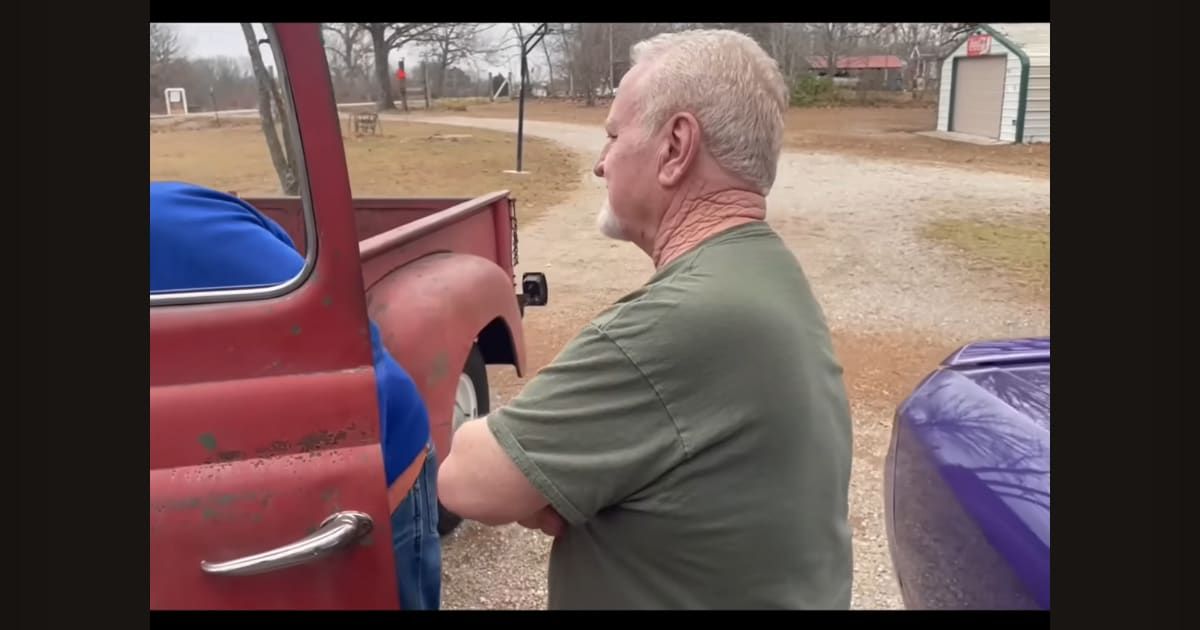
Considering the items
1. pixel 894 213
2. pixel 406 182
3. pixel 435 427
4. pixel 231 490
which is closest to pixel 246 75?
pixel 231 490

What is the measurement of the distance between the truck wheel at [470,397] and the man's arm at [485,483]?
2119 mm

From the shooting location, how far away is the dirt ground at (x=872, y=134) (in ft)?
60.8

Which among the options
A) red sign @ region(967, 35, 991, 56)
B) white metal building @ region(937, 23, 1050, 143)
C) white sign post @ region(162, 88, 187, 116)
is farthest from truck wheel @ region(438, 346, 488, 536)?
red sign @ region(967, 35, 991, 56)

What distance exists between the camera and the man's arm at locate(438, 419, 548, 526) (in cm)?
113

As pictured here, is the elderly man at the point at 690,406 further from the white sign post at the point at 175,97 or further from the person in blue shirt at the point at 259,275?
the white sign post at the point at 175,97

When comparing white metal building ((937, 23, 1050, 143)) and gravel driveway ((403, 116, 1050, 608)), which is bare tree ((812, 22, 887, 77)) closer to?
white metal building ((937, 23, 1050, 143))

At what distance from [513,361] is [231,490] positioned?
2.07 metres

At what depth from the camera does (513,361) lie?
3.68 metres

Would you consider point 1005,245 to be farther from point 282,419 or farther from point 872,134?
point 872,134

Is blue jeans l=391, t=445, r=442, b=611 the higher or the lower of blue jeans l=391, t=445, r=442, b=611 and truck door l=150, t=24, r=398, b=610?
the lower

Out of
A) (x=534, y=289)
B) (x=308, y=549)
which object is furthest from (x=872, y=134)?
(x=308, y=549)

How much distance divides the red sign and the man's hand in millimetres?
24472

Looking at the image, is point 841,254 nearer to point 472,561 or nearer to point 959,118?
point 472,561

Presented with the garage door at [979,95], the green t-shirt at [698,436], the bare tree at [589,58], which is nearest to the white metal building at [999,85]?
the garage door at [979,95]
